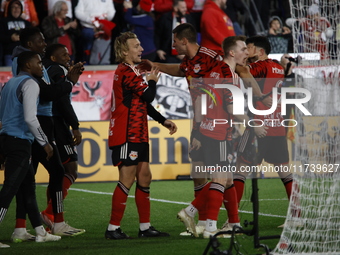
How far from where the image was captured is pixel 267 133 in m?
7.12

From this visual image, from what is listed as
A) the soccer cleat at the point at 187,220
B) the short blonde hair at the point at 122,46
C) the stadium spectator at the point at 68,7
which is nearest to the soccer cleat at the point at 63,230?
the soccer cleat at the point at 187,220

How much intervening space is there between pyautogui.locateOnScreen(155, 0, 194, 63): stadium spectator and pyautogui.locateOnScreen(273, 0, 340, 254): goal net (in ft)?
26.7

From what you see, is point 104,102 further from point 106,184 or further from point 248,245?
point 248,245

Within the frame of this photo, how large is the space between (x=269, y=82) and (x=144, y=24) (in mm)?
7028

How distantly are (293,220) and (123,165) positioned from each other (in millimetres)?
2044

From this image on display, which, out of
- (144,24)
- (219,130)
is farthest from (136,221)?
(144,24)

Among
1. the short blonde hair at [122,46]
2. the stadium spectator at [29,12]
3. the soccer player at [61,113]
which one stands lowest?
the soccer player at [61,113]

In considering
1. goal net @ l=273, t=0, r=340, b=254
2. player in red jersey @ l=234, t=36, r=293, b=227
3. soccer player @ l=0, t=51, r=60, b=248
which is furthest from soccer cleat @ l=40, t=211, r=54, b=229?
goal net @ l=273, t=0, r=340, b=254

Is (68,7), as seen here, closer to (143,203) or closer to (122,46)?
(122,46)

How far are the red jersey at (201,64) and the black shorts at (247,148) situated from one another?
2.40ft

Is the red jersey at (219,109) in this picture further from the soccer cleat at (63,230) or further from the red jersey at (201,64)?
the soccer cleat at (63,230)

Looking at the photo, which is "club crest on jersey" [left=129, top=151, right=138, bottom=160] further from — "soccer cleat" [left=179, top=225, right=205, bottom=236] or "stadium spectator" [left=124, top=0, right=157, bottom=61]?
"stadium spectator" [left=124, top=0, right=157, bottom=61]

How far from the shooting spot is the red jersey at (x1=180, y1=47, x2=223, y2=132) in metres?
6.59

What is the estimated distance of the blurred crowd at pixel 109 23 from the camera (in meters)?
13.0
